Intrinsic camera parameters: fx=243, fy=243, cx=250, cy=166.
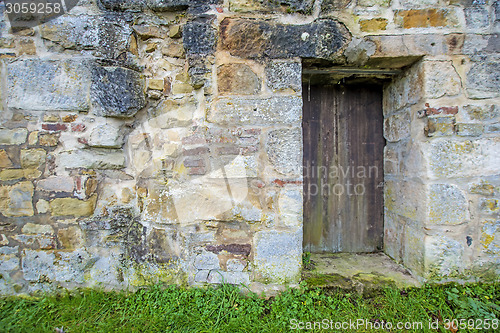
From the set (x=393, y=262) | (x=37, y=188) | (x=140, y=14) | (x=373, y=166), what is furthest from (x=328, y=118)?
(x=37, y=188)

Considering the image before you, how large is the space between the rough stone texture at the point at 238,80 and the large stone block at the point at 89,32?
805 mm

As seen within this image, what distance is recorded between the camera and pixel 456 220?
1725mm

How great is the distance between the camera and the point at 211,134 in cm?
176

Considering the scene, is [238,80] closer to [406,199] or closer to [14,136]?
[406,199]

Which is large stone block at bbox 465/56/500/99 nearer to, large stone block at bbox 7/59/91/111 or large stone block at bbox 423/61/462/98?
large stone block at bbox 423/61/462/98

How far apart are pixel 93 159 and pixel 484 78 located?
9.57 feet

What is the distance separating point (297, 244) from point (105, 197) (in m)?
1.50

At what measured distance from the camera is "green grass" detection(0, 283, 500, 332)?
1.56 metres

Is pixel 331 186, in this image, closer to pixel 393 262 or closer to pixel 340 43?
pixel 393 262

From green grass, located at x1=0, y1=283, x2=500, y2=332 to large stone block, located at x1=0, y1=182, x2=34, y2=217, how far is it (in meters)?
0.65

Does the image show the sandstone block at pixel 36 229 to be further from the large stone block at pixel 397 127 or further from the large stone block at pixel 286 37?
the large stone block at pixel 397 127

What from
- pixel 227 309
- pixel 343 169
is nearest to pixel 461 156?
pixel 343 169

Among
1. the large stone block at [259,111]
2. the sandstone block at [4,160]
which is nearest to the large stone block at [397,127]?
the large stone block at [259,111]

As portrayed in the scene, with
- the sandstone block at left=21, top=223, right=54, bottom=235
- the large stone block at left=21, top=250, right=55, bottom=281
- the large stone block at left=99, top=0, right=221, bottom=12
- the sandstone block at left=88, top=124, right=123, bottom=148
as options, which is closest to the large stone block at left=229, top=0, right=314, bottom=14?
the large stone block at left=99, top=0, right=221, bottom=12
